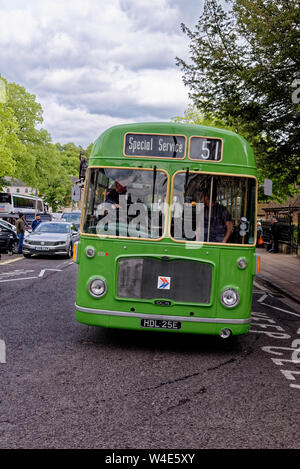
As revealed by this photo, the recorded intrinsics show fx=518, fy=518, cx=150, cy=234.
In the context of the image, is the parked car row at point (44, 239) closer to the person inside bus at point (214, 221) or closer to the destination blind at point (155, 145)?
the destination blind at point (155, 145)

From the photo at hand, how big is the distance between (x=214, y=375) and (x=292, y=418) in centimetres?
130

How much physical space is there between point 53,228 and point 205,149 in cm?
1635

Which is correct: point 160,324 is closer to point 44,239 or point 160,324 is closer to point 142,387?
point 142,387

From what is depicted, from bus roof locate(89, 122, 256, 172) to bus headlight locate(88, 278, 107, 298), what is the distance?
58.1 inches

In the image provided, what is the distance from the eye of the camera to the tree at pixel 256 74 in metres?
12.5

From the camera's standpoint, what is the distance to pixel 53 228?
72.5 feet

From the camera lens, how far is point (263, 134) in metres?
15.6

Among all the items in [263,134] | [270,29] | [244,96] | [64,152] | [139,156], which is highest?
[64,152]

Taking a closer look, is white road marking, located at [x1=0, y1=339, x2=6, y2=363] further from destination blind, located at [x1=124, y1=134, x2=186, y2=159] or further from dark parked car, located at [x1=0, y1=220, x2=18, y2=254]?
dark parked car, located at [x1=0, y1=220, x2=18, y2=254]

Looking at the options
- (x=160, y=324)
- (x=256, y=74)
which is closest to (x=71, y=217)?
(x=256, y=74)

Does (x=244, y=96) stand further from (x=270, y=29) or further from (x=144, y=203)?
(x=144, y=203)

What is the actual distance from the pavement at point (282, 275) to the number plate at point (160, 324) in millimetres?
5926

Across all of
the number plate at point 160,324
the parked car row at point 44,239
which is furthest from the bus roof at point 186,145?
the parked car row at point 44,239
